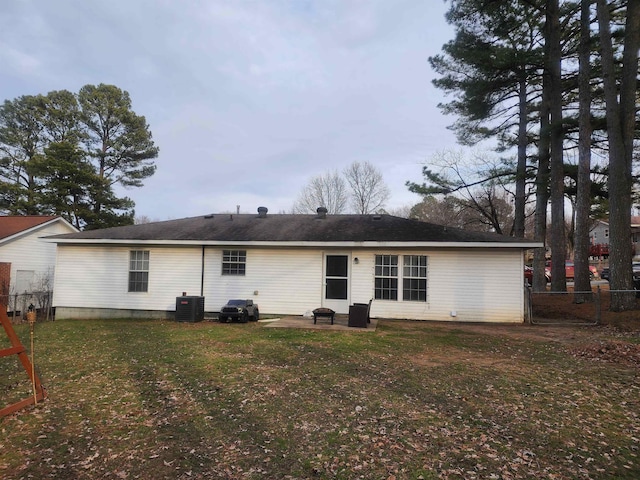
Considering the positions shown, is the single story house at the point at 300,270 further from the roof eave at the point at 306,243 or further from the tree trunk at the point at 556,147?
the tree trunk at the point at 556,147

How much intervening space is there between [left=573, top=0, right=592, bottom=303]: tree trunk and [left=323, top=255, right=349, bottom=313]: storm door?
880 cm

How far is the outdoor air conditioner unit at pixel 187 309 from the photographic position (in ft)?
39.7

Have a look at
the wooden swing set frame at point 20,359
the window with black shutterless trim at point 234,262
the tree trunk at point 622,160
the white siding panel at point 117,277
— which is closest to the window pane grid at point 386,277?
the window with black shutterless trim at point 234,262

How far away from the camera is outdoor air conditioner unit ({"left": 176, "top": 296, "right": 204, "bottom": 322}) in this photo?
12.1 meters

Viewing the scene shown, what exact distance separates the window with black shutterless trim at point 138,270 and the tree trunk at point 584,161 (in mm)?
15509

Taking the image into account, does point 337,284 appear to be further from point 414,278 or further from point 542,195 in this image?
point 542,195

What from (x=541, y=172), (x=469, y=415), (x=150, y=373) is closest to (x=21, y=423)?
(x=150, y=373)

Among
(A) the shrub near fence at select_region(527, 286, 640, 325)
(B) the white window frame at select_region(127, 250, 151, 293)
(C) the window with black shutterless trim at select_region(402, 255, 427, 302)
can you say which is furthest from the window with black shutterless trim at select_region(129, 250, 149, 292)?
(A) the shrub near fence at select_region(527, 286, 640, 325)

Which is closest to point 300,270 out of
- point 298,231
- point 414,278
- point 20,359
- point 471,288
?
point 298,231

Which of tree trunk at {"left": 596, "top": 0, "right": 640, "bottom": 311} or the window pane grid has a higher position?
tree trunk at {"left": 596, "top": 0, "right": 640, "bottom": 311}

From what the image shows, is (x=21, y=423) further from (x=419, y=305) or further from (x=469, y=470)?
(x=419, y=305)

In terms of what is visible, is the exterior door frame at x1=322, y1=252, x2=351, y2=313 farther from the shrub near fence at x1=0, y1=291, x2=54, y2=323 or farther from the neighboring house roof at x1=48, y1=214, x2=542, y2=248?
the shrub near fence at x1=0, y1=291, x2=54, y2=323

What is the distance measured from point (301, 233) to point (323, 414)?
9049 mm

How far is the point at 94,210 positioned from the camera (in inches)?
1078
